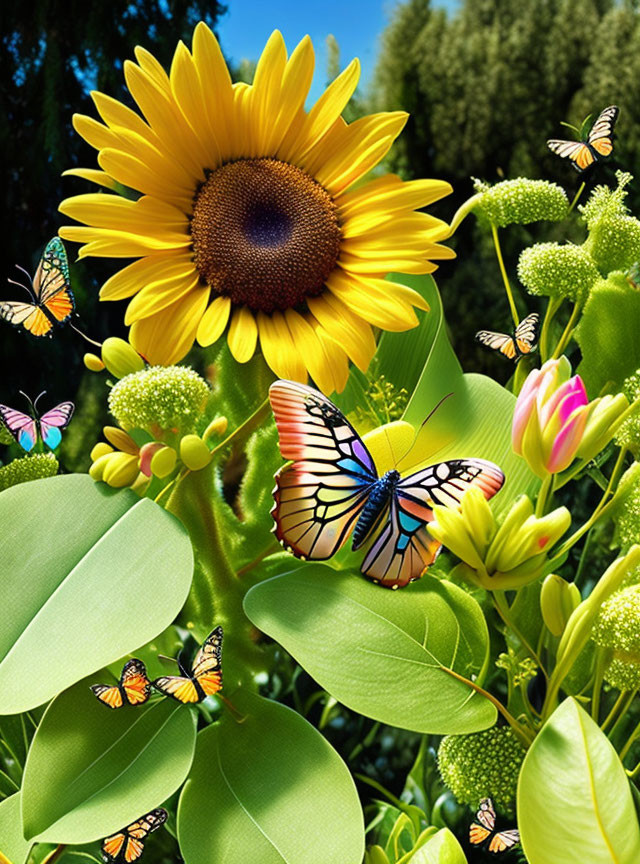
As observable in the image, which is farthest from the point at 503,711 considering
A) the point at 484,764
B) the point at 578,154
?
the point at 578,154

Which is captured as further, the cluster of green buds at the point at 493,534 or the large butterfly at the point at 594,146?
the large butterfly at the point at 594,146

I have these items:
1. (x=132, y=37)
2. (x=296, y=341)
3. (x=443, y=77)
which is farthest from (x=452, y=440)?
(x=132, y=37)

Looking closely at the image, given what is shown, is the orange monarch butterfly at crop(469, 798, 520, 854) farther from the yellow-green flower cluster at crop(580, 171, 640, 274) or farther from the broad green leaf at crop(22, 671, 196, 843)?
the yellow-green flower cluster at crop(580, 171, 640, 274)

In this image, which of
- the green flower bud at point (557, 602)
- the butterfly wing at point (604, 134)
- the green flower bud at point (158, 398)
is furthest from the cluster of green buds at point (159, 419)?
the butterfly wing at point (604, 134)

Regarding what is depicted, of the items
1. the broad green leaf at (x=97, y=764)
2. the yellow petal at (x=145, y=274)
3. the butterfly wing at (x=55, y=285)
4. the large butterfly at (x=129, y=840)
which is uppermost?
the yellow petal at (x=145, y=274)

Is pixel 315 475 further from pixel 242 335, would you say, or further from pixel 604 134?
pixel 604 134

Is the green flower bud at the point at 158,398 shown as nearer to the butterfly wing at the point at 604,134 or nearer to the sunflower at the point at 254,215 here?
the sunflower at the point at 254,215

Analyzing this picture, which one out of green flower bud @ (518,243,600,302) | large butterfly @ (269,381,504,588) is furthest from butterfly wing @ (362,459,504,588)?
green flower bud @ (518,243,600,302)
